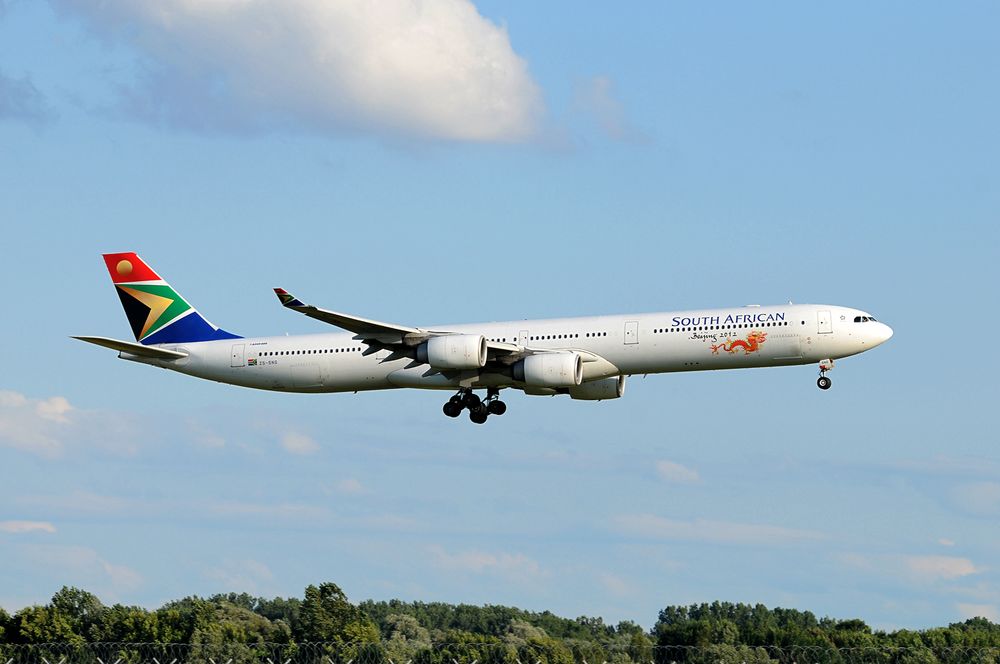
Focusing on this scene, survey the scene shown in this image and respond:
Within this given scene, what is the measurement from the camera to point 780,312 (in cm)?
6450

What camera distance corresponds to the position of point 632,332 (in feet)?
215

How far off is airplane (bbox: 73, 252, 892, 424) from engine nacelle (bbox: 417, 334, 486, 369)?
40 millimetres

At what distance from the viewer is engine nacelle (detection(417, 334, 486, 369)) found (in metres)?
65.5

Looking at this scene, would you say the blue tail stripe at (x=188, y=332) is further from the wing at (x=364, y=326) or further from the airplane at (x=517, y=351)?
the wing at (x=364, y=326)

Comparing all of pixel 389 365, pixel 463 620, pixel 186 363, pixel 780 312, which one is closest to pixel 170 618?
pixel 186 363

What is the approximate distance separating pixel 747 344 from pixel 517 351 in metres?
9.26

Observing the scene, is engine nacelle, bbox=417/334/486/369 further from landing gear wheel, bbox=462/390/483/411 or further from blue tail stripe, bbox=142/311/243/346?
blue tail stripe, bbox=142/311/243/346

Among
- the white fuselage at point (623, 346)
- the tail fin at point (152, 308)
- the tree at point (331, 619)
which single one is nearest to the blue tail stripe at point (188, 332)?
the tail fin at point (152, 308)

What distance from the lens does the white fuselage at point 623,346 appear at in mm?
64125

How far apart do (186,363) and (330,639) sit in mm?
36347

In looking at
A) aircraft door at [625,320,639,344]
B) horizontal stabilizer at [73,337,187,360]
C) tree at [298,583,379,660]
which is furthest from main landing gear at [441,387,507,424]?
tree at [298,583,379,660]

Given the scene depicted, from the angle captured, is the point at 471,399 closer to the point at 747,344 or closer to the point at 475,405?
the point at 475,405

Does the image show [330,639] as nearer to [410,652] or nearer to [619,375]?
[619,375]

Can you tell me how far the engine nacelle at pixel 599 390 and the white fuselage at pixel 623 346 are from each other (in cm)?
314
